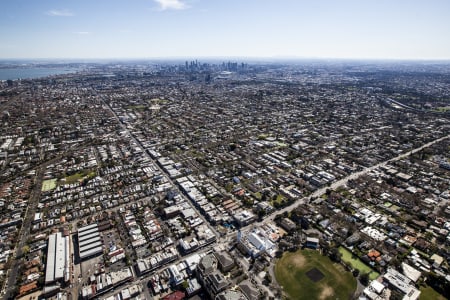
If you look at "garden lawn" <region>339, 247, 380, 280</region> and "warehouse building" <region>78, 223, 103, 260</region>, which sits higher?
"warehouse building" <region>78, 223, 103, 260</region>

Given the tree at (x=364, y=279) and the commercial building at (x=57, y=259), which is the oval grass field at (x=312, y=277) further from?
the commercial building at (x=57, y=259)

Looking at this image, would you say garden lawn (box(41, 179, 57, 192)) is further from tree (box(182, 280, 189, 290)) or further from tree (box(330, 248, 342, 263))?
tree (box(330, 248, 342, 263))

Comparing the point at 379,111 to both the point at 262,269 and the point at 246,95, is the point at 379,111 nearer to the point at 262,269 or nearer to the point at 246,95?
the point at 246,95

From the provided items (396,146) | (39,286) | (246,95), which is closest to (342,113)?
(396,146)

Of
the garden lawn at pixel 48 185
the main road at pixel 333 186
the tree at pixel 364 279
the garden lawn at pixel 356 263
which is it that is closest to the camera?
the tree at pixel 364 279

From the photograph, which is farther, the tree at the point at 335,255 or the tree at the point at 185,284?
the tree at the point at 335,255

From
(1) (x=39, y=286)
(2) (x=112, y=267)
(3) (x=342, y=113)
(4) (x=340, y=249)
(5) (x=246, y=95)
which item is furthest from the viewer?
(5) (x=246, y=95)

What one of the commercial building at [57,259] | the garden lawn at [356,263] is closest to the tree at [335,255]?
the garden lawn at [356,263]

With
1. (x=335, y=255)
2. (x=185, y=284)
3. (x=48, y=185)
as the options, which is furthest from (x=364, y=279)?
(x=48, y=185)

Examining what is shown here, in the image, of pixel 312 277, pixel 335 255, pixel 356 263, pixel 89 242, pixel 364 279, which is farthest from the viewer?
pixel 89 242

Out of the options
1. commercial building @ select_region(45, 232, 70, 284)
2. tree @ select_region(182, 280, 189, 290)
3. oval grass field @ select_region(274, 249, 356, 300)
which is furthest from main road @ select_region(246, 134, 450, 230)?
commercial building @ select_region(45, 232, 70, 284)

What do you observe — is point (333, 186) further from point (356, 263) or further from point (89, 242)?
point (89, 242)
